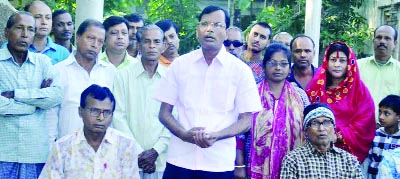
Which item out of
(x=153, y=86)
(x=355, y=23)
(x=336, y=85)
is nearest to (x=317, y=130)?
(x=336, y=85)

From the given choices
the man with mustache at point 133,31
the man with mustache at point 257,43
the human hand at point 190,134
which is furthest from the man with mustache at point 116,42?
the human hand at point 190,134

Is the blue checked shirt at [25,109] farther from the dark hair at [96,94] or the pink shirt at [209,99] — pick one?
the pink shirt at [209,99]

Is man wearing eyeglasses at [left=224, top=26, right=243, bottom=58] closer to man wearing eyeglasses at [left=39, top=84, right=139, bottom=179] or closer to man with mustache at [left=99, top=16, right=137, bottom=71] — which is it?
man with mustache at [left=99, top=16, right=137, bottom=71]

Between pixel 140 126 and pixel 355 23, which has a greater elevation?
pixel 355 23

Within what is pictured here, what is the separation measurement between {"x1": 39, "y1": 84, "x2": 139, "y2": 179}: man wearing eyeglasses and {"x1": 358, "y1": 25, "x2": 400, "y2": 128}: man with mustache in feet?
9.46

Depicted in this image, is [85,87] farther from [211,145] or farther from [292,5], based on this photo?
[292,5]

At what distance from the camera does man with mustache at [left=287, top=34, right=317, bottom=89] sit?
587 centimetres

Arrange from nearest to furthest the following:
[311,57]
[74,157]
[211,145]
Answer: [211,145] < [74,157] < [311,57]

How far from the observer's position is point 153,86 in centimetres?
504

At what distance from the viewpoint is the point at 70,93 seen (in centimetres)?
501

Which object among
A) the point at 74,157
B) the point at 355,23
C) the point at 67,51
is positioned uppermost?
the point at 355,23

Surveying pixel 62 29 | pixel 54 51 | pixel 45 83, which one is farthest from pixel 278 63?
pixel 62 29

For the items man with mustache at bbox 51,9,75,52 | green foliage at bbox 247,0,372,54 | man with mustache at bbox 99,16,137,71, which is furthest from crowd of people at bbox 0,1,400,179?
green foliage at bbox 247,0,372,54

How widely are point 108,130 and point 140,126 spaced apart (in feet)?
1.29
